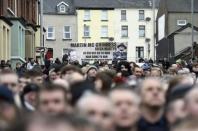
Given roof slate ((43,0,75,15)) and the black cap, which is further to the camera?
roof slate ((43,0,75,15))

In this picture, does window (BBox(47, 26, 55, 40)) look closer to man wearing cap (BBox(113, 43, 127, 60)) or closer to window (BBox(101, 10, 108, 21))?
window (BBox(101, 10, 108, 21))

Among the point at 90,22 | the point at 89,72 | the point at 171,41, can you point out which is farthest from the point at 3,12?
the point at 90,22

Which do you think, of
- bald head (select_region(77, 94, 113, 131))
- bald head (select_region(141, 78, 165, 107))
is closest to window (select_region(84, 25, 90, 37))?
bald head (select_region(141, 78, 165, 107))

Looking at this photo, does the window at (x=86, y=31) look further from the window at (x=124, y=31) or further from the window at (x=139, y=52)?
the window at (x=139, y=52)

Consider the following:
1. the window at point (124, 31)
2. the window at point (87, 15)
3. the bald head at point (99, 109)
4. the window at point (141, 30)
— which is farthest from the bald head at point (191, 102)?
the window at point (141, 30)

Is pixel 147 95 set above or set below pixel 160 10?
below

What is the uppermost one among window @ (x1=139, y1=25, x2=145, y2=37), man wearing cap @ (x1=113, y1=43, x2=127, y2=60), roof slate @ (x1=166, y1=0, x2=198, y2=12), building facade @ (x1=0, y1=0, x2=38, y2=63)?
roof slate @ (x1=166, y1=0, x2=198, y2=12)

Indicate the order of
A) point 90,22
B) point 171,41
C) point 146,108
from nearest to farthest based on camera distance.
Answer: 1. point 146,108
2. point 171,41
3. point 90,22

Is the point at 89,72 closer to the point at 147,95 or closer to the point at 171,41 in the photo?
the point at 147,95

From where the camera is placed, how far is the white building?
92.7 metres

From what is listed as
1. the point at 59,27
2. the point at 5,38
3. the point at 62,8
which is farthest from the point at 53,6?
the point at 5,38

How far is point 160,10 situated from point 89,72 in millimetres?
79713

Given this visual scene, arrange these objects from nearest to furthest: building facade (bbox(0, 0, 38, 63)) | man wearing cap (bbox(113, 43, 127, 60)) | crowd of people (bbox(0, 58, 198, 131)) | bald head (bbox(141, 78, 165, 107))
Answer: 1. crowd of people (bbox(0, 58, 198, 131))
2. bald head (bbox(141, 78, 165, 107))
3. man wearing cap (bbox(113, 43, 127, 60))
4. building facade (bbox(0, 0, 38, 63))

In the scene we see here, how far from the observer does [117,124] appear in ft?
22.1
